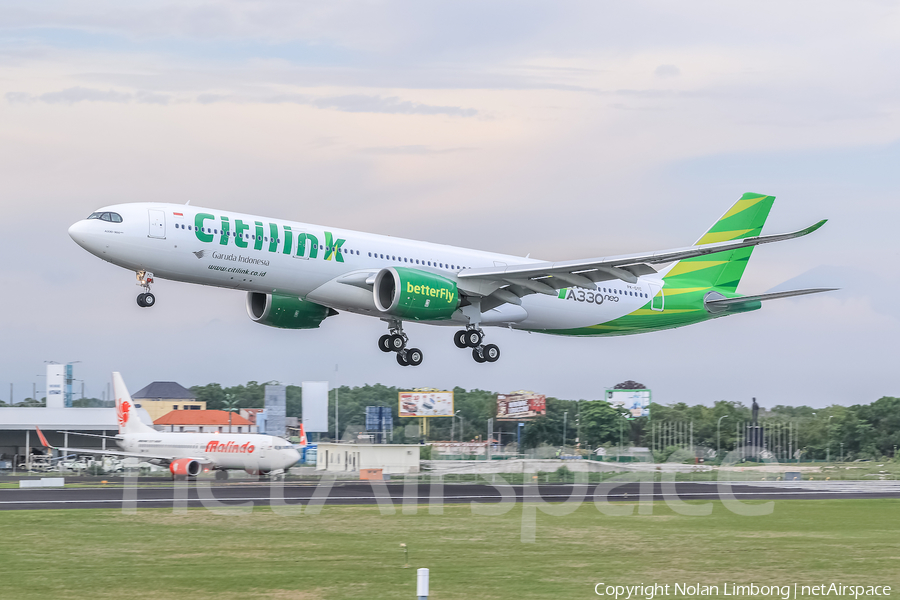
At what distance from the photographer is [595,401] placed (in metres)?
82.5

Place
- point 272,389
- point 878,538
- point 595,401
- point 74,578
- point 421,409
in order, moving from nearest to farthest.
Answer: point 74,578
point 878,538
point 595,401
point 421,409
point 272,389

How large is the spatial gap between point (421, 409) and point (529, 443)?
46.1m

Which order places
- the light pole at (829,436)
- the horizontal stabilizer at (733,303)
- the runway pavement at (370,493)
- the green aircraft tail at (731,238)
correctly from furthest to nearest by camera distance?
the light pole at (829,436)
the green aircraft tail at (731,238)
the horizontal stabilizer at (733,303)
the runway pavement at (370,493)

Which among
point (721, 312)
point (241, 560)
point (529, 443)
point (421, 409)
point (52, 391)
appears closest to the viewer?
point (241, 560)

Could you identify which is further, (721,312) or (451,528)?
(721,312)

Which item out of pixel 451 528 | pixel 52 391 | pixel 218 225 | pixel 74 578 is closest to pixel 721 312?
pixel 451 528

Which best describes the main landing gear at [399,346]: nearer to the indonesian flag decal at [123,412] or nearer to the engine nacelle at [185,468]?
the engine nacelle at [185,468]

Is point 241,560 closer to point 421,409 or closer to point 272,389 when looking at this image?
point 421,409

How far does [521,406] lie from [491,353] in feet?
142

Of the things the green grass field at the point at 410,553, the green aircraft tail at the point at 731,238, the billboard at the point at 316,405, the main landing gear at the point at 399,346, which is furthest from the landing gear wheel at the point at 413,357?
the billboard at the point at 316,405

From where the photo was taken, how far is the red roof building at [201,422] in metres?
116

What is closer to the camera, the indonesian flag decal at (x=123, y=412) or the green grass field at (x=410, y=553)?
the green grass field at (x=410, y=553)

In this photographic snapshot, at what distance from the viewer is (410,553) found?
2902 cm

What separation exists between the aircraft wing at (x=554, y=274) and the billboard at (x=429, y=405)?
73972 mm
